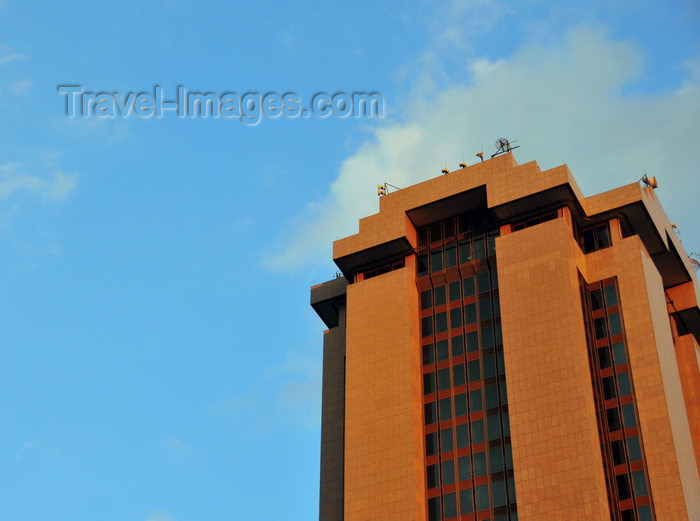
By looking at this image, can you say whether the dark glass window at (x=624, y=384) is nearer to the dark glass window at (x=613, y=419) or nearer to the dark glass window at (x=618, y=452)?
the dark glass window at (x=613, y=419)

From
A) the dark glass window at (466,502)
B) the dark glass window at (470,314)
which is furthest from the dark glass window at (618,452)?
the dark glass window at (470,314)

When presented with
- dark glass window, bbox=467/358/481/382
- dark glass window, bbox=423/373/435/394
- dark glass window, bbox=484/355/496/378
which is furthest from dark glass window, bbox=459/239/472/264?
dark glass window, bbox=423/373/435/394

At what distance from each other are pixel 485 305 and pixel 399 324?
29.6 feet

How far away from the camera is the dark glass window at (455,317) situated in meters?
117

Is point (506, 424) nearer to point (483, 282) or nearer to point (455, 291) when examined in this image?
point (483, 282)

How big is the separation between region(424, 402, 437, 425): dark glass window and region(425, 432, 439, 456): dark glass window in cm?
138

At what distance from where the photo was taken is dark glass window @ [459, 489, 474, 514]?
343 ft

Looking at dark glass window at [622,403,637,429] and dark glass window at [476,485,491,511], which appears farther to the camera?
dark glass window at [476,485,491,511]

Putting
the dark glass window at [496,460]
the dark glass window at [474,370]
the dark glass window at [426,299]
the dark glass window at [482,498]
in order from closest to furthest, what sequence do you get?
the dark glass window at [482,498], the dark glass window at [496,460], the dark glass window at [474,370], the dark glass window at [426,299]

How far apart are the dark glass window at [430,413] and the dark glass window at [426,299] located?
11801 mm

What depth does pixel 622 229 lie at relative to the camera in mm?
119000

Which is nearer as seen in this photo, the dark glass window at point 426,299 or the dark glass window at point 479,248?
the dark glass window at point 479,248

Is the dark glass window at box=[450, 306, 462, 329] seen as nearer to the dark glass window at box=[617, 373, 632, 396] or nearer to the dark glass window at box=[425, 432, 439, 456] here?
the dark glass window at box=[425, 432, 439, 456]

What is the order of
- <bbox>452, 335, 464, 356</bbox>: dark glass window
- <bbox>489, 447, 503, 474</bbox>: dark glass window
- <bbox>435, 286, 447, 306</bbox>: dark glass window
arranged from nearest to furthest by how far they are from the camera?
<bbox>489, 447, 503, 474</bbox>: dark glass window < <bbox>452, 335, 464, 356</bbox>: dark glass window < <bbox>435, 286, 447, 306</bbox>: dark glass window
